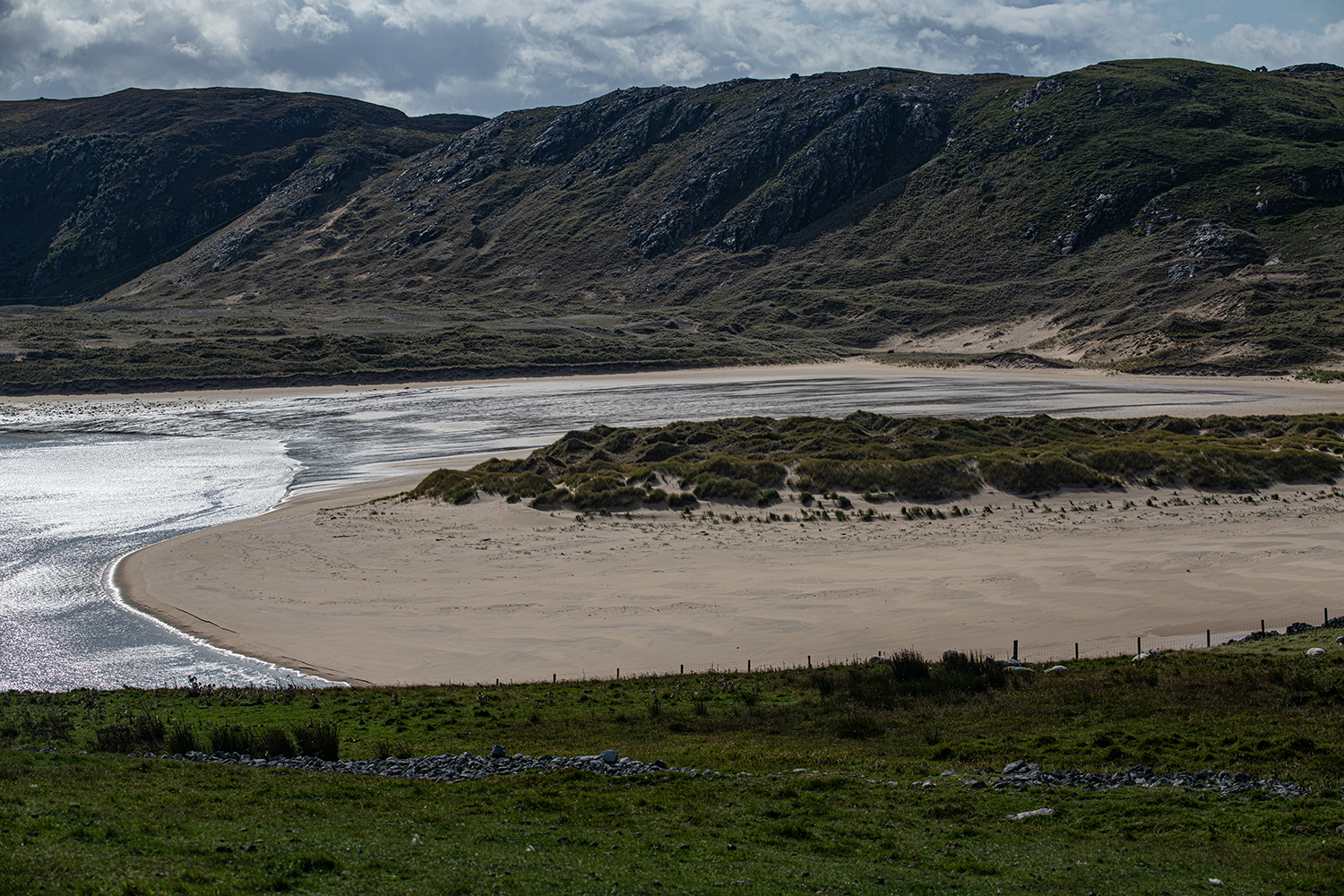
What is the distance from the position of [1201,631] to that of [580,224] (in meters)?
158

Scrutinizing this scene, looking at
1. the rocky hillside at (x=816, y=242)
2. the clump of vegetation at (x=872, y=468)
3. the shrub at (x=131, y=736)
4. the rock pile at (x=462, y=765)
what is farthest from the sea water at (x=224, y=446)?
the rocky hillside at (x=816, y=242)

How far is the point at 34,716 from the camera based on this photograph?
13.3m

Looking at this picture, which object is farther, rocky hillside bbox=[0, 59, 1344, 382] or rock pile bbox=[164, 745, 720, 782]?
rocky hillside bbox=[0, 59, 1344, 382]

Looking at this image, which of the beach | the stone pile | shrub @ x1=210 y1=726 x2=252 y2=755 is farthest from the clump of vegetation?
the stone pile

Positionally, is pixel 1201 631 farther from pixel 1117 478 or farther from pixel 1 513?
pixel 1 513

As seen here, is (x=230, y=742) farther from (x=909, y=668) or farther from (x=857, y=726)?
(x=909, y=668)

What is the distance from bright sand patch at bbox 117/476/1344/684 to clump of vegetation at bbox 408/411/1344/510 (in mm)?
1225

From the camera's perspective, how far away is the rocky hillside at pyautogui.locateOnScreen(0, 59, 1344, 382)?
9356 cm

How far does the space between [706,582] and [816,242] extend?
13957 cm

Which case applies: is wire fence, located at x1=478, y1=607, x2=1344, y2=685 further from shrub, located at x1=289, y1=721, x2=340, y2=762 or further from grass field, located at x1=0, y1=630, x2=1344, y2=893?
shrub, located at x1=289, y1=721, x2=340, y2=762

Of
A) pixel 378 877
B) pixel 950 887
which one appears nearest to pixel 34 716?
pixel 378 877

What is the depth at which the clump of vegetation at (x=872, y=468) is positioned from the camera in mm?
30797

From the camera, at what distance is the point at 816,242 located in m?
154

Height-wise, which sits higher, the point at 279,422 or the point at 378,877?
the point at 279,422
